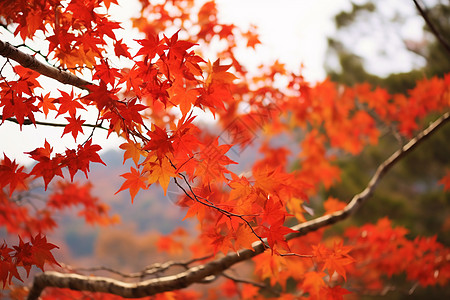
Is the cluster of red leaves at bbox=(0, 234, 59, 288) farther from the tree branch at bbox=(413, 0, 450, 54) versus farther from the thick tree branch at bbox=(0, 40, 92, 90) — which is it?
the tree branch at bbox=(413, 0, 450, 54)

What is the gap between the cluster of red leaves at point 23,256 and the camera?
124 cm

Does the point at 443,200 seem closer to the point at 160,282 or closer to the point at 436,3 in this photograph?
the point at 436,3

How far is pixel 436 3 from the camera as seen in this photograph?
6000mm

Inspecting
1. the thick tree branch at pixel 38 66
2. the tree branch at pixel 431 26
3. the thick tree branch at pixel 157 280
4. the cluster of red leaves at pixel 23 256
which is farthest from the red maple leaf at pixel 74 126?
the tree branch at pixel 431 26

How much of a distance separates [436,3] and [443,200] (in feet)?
11.7

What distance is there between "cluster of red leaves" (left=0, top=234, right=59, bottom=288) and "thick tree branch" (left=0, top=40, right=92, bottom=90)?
24.1 inches

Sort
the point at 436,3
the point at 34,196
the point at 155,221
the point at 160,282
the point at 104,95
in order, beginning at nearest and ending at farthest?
the point at 104,95 < the point at 160,282 < the point at 34,196 < the point at 436,3 < the point at 155,221

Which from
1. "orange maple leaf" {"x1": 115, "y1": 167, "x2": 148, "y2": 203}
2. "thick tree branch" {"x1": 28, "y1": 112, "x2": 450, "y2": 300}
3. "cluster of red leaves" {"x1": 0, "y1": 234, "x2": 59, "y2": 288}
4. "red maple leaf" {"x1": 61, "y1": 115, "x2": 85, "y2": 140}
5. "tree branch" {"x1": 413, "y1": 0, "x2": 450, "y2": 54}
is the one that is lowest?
"thick tree branch" {"x1": 28, "y1": 112, "x2": 450, "y2": 300}

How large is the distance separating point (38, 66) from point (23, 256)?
72cm

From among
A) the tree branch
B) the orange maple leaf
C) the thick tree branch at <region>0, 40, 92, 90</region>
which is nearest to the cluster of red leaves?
the orange maple leaf

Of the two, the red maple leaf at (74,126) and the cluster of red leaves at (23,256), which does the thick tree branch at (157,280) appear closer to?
the cluster of red leaves at (23,256)

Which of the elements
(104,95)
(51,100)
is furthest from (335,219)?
(51,100)

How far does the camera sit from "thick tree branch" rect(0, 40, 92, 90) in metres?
1.18

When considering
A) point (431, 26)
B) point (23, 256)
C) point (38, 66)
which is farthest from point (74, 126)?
point (431, 26)
